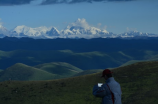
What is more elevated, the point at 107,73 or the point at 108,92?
the point at 107,73

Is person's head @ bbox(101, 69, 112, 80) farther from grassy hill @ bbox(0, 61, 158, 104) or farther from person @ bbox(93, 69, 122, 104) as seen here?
grassy hill @ bbox(0, 61, 158, 104)

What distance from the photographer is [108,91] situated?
17.3 m

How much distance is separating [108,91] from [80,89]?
9770cm

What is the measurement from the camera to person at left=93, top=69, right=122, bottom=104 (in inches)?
674

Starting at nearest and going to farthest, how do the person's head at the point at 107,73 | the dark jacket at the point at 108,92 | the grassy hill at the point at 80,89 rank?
the dark jacket at the point at 108,92 < the person's head at the point at 107,73 < the grassy hill at the point at 80,89

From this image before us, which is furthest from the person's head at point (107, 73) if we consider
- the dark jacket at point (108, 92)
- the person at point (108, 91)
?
the dark jacket at point (108, 92)

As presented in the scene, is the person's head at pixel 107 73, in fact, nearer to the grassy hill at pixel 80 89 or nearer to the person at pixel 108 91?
the person at pixel 108 91

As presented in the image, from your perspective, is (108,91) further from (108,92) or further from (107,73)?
(107,73)

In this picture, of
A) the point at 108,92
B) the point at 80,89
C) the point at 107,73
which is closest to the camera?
the point at 108,92

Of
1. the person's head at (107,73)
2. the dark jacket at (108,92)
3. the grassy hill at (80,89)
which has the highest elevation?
the person's head at (107,73)

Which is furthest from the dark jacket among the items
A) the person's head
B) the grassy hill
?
the grassy hill

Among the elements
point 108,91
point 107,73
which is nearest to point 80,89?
point 107,73

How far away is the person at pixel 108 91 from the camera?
17.1 meters

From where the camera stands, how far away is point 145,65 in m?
136
